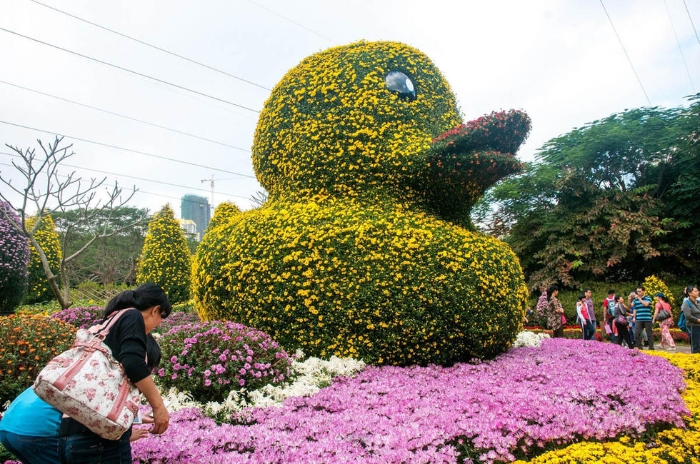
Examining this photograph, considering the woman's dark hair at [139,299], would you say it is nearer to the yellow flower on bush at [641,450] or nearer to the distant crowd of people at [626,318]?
the yellow flower on bush at [641,450]

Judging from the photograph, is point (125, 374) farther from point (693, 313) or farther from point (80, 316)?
point (693, 313)

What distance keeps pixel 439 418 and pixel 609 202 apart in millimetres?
19060

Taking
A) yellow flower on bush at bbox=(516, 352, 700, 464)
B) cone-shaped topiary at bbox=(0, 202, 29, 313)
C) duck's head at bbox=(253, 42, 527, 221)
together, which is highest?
duck's head at bbox=(253, 42, 527, 221)

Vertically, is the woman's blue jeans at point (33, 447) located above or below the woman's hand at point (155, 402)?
below

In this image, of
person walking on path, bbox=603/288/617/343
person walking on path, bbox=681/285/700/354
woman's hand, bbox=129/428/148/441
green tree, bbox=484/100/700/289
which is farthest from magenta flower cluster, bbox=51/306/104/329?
green tree, bbox=484/100/700/289

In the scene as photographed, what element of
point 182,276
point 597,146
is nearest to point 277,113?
point 182,276

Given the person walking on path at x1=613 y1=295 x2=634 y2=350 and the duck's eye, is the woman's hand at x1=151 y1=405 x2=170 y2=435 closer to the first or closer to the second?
the duck's eye

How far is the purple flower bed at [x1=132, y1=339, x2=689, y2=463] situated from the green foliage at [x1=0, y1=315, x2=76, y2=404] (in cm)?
173

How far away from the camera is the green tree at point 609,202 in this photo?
1806cm

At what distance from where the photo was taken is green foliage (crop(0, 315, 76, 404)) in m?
4.12

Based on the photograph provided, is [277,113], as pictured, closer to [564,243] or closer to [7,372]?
[7,372]

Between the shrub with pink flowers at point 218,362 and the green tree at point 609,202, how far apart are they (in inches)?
678

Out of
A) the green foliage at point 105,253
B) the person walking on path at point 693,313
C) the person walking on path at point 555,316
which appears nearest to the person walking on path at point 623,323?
the person walking on path at point 555,316

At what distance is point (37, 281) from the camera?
1559cm
